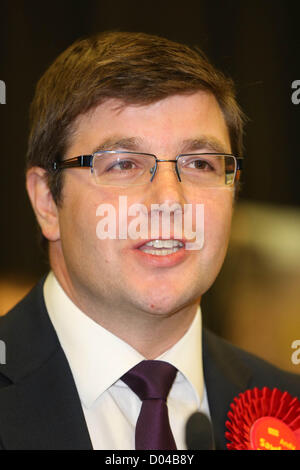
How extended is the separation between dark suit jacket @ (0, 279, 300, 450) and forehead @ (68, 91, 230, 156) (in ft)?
1.56

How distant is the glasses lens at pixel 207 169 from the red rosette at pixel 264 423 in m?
0.57

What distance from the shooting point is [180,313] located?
61.6 inches

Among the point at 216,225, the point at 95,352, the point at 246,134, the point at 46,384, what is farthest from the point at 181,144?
the point at 246,134

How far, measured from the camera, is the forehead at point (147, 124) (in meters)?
1.43

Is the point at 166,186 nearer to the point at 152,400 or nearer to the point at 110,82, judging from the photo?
the point at 110,82

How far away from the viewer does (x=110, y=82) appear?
1.46 meters

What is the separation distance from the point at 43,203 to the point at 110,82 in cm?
42

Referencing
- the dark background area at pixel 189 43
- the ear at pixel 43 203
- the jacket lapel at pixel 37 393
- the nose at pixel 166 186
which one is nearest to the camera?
the jacket lapel at pixel 37 393

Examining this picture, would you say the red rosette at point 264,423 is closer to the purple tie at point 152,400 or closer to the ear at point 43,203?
the purple tie at point 152,400

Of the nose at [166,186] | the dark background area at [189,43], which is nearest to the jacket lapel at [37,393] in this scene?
the nose at [166,186]

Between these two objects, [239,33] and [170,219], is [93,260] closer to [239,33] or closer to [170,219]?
[170,219]

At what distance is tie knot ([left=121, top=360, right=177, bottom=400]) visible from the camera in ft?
4.67

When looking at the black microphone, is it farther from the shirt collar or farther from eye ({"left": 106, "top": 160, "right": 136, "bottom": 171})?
eye ({"left": 106, "top": 160, "right": 136, "bottom": 171})
